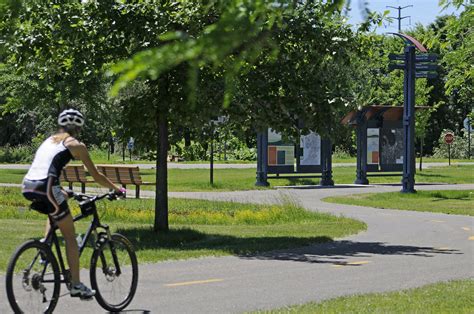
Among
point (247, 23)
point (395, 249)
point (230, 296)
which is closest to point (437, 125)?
point (395, 249)

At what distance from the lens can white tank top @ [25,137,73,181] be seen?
732 cm

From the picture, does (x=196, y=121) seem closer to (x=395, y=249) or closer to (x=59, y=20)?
(x=59, y=20)

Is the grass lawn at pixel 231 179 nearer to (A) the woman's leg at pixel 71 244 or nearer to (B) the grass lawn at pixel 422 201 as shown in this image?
Answer: (B) the grass lawn at pixel 422 201

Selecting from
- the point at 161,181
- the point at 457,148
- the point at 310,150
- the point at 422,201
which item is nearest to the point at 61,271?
the point at 161,181

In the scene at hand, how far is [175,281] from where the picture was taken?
10344 millimetres

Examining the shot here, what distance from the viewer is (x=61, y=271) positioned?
301 inches

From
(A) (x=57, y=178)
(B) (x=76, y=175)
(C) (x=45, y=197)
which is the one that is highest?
(A) (x=57, y=178)

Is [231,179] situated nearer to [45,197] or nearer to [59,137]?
[59,137]

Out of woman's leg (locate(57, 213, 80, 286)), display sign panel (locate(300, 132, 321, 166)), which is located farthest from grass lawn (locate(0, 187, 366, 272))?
display sign panel (locate(300, 132, 321, 166))

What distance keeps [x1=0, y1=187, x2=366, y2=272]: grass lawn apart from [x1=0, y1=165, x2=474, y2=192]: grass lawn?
27.9 ft

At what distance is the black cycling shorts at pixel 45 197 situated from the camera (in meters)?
7.28

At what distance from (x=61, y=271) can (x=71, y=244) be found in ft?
0.89

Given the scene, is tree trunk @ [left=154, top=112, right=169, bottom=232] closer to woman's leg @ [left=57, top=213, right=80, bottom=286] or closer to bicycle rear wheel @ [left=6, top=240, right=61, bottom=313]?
woman's leg @ [left=57, top=213, right=80, bottom=286]

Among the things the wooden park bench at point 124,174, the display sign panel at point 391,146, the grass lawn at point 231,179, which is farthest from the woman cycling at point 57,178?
the display sign panel at point 391,146
